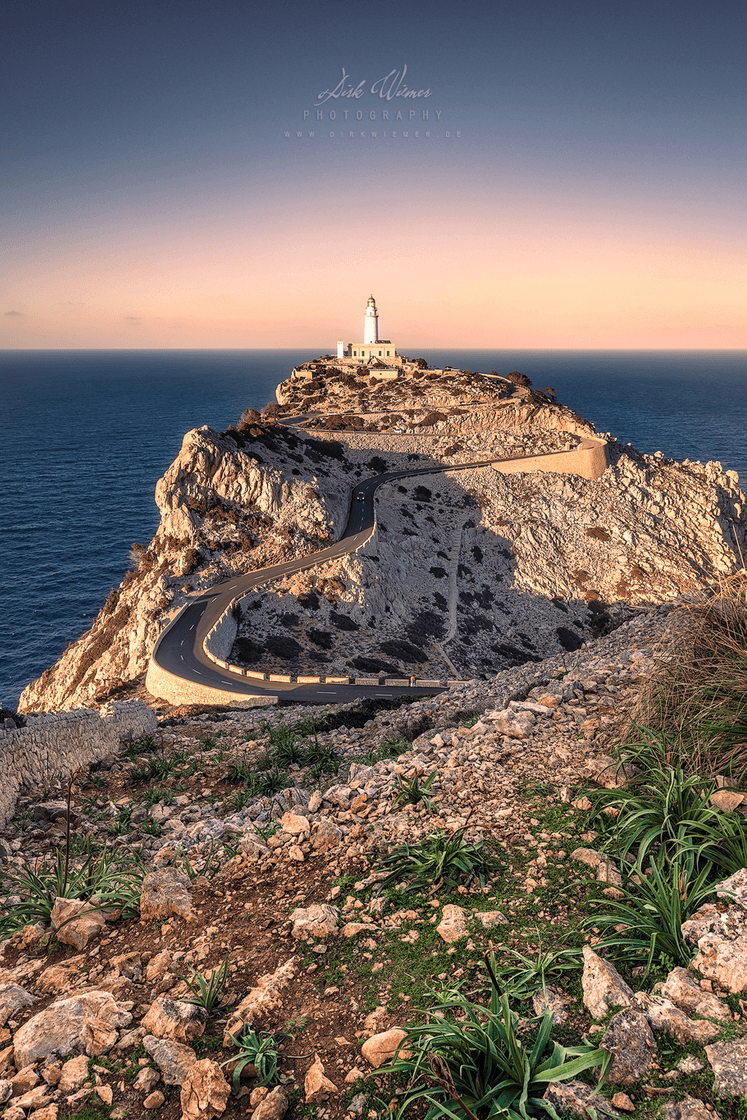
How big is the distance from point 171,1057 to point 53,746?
12.4 metres

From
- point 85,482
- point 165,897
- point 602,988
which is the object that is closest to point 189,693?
point 165,897

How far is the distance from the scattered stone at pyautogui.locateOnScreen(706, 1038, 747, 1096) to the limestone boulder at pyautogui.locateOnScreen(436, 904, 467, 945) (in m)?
2.02

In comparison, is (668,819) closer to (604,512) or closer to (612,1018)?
(612,1018)

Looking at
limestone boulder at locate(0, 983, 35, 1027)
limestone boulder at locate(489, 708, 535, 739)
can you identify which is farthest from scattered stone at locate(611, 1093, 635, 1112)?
limestone boulder at locate(489, 708, 535, 739)

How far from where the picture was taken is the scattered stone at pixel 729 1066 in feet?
10.3

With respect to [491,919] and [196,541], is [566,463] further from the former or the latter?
[491,919]

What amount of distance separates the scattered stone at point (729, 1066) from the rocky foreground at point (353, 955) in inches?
0.4

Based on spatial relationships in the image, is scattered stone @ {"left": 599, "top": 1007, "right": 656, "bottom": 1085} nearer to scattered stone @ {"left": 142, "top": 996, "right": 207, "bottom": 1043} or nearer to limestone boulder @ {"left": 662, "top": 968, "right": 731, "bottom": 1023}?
limestone boulder @ {"left": 662, "top": 968, "right": 731, "bottom": 1023}

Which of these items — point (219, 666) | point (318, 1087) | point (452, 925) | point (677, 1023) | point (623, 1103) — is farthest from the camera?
point (219, 666)

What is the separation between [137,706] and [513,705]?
1316 cm

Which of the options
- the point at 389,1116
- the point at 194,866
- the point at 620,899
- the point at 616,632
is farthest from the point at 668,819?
the point at 616,632

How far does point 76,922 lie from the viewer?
5.96m

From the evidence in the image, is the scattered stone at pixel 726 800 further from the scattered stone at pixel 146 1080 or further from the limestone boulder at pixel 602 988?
the scattered stone at pixel 146 1080

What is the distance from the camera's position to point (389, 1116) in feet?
11.3
